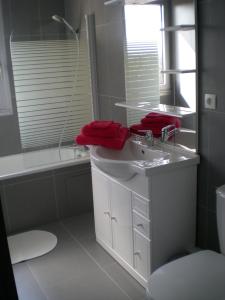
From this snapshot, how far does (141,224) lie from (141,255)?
225mm

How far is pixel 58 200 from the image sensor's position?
11.3 ft

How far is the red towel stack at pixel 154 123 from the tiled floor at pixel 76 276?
102 centimetres

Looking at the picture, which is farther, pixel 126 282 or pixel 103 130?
pixel 103 130

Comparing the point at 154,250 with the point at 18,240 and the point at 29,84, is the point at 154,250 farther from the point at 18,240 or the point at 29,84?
the point at 29,84

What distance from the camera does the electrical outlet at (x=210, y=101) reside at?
215 cm

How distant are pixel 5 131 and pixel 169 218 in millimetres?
2255

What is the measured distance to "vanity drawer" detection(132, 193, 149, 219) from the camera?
2236 mm

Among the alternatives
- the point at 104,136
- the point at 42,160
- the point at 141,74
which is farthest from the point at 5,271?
the point at 42,160

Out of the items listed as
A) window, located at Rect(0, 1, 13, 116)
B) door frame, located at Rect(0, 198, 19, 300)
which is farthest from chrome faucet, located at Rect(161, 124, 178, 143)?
window, located at Rect(0, 1, 13, 116)

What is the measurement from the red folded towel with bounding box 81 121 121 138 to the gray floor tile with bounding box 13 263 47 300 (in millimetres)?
1112

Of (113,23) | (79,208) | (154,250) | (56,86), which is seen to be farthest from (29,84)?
(154,250)

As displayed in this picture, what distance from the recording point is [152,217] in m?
2.23

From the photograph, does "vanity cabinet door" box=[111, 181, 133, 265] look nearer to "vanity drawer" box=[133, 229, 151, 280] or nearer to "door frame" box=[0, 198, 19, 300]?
"vanity drawer" box=[133, 229, 151, 280]

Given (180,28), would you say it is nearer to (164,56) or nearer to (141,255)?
(164,56)
